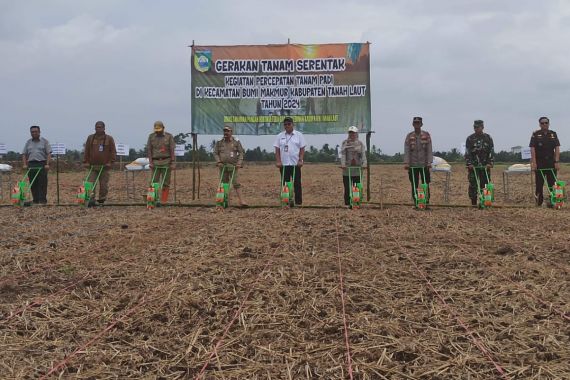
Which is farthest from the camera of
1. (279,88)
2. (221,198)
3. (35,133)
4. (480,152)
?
(279,88)

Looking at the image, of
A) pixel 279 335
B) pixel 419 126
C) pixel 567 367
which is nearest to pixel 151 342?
pixel 279 335

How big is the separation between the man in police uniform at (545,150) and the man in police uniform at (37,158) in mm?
8887

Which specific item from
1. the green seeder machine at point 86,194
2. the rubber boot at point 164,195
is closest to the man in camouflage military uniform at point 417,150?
the rubber boot at point 164,195

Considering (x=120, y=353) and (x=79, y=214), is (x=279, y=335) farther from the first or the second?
(x=79, y=214)

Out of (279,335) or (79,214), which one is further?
(79,214)

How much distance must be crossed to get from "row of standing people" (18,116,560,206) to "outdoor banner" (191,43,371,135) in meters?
1.72

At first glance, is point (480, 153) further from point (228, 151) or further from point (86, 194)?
point (86, 194)

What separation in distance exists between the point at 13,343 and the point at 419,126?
25.7 ft

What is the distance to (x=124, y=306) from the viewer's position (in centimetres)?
324

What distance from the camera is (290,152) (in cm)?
970

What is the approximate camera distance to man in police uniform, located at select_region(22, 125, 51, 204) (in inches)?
403

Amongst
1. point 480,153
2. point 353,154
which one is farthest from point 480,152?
point 353,154

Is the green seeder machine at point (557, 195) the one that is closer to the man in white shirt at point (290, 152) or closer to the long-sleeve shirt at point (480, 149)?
the long-sleeve shirt at point (480, 149)

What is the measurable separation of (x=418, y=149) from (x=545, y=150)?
222 centimetres
